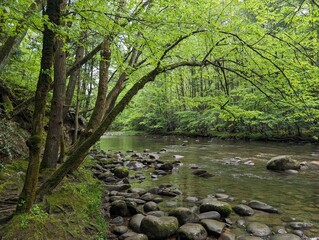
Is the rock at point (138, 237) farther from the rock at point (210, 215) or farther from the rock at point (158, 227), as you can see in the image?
the rock at point (210, 215)

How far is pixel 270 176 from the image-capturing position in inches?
431

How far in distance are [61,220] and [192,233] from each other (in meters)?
2.59

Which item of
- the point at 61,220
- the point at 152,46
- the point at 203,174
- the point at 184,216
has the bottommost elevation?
the point at 184,216

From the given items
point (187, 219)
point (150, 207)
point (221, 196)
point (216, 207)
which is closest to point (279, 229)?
point (216, 207)

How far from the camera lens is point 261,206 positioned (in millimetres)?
7078

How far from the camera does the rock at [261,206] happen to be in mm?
6912

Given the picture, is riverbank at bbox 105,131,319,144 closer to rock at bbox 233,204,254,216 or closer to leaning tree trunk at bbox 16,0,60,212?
rock at bbox 233,204,254,216

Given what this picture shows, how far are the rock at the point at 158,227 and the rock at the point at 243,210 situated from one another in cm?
212

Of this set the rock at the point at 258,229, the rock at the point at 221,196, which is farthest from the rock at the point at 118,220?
the rock at the point at 221,196

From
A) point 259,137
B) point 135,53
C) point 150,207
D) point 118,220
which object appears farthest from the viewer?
point 259,137

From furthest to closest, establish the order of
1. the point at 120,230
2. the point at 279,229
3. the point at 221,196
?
the point at 221,196 → the point at 279,229 → the point at 120,230

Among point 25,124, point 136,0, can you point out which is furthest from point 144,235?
point 25,124

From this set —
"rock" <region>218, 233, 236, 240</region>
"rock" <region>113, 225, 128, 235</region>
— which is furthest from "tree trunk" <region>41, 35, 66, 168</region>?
"rock" <region>218, 233, 236, 240</region>

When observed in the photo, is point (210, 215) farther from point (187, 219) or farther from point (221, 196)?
point (221, 196)
